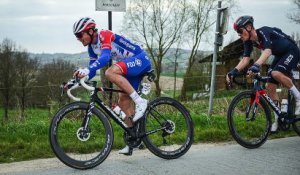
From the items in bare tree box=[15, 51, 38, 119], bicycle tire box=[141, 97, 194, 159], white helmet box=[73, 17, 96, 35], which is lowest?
bare tree box=[15, 51, 38, 119]

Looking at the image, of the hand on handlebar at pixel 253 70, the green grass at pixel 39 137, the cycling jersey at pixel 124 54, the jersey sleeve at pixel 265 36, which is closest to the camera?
the cycling jersey at pixel 124 54

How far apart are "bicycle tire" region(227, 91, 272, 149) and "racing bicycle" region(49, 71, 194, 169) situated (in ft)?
2.67

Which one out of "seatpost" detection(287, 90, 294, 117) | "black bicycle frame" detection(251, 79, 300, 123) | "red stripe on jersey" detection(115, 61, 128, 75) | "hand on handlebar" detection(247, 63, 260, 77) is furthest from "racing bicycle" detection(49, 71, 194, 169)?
"seatpost" detection(287, 90, 294, 117)

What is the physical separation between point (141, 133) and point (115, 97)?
4.54 meters

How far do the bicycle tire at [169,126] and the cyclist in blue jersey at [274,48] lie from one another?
3.80ft

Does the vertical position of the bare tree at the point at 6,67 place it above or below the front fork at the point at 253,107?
below

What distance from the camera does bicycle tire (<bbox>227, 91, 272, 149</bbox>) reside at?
21.5 feet

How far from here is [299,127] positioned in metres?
7.21

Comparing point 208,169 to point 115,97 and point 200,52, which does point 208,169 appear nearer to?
point 115,97

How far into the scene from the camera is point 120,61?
227 inches

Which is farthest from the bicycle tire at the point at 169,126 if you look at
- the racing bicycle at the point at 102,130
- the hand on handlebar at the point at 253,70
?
the hand on handlebar at the point at 253,70

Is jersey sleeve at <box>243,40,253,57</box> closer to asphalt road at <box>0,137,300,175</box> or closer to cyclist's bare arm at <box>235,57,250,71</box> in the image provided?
cyclist's bare arm at <box>235,57,250,71</box>

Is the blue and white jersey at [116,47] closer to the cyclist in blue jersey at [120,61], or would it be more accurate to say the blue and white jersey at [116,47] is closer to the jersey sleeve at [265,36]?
the cyclist in blue jersey at [120,61]

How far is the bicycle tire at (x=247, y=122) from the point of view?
6.55 metres
